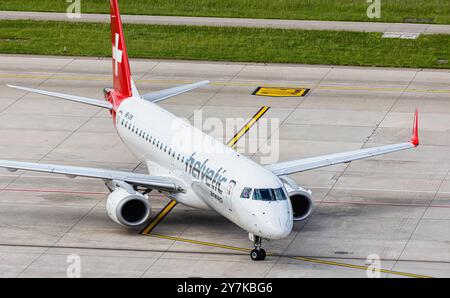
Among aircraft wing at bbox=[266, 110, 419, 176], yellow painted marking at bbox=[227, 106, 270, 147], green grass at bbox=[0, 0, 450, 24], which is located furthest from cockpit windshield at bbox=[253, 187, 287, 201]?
green grass at bbox=[0, 0, 450, 24]

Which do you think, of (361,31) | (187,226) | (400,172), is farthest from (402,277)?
(361,31)

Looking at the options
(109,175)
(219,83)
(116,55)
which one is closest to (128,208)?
(109,175)

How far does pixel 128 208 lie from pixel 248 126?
57.5ft

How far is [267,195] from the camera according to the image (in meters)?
45.6

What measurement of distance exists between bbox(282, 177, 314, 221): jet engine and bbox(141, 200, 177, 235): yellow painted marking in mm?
5862

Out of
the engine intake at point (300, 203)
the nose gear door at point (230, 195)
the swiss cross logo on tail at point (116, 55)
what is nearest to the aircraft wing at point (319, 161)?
the engine intake at point (300, 203)

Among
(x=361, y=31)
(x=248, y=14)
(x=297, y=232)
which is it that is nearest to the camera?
(x=297, y=232)

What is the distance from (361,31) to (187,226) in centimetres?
4035

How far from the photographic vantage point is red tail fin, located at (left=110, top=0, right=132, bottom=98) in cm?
5869

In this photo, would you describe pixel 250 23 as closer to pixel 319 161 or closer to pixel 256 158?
pixel 256 158

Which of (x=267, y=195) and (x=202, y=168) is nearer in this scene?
(x=267, y=195)

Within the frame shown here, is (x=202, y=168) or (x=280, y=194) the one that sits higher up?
(x=202, y=168)

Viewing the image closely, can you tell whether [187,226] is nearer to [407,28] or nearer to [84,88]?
[84,88]
